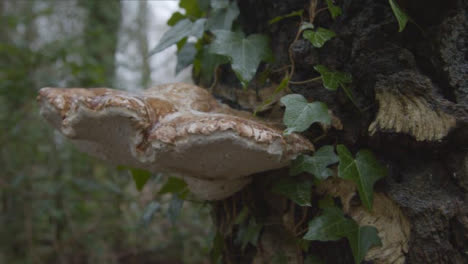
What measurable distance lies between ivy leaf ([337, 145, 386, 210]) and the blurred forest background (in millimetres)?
1605

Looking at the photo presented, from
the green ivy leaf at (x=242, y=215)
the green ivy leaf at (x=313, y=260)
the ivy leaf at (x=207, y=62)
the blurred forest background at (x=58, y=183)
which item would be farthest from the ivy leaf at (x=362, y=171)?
the blurred forest background at (x=58, y=183)

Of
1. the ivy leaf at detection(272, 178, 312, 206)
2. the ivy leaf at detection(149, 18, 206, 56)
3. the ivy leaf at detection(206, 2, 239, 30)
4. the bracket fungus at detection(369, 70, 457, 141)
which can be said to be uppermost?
the ivy leaf at detection(206, 2, 239, 30)

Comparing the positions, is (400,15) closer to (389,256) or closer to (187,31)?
(389,256)

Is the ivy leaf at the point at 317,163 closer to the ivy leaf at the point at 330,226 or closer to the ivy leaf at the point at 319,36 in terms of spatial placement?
the ivy leaf at the point at 330,226

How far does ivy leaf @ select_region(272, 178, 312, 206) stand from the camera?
123cm

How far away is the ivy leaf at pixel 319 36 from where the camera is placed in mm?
1221

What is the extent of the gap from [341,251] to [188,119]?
0.77m

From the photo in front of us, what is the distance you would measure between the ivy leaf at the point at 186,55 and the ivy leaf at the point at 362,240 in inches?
47.9

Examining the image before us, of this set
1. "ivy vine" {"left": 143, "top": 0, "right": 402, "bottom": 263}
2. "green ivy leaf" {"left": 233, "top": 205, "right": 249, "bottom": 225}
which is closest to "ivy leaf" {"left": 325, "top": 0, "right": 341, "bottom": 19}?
"ivy vine" {"left": 143, "top": 0, "right": 402, "bottom": 263}

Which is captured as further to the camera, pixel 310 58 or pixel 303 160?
pixel 310 58

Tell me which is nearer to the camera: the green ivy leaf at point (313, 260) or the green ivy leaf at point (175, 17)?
the green ivy leaf at point (313, 260)

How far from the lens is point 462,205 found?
106cm

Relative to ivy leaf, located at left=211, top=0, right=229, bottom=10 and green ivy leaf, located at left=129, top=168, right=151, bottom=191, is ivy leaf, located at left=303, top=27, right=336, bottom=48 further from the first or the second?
green ivy leaf, located at left=129, top=168, right=151, bottom=191

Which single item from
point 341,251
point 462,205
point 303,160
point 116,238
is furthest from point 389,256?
point 116,238
